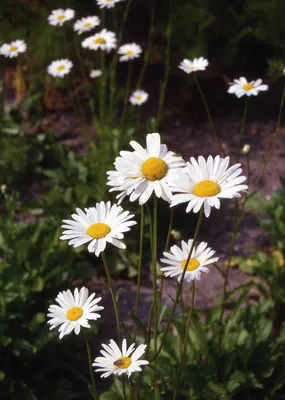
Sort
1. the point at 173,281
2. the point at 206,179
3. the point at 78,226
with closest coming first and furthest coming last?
the point at 206,179
the point at 78,226
the point at 173,281

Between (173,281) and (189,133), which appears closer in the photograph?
(173,281)

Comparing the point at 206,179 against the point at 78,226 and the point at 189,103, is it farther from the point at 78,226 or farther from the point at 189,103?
the point at 189,103

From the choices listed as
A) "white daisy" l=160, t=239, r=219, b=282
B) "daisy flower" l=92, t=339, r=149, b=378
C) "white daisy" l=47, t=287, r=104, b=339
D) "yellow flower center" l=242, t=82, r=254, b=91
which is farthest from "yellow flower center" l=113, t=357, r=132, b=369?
Result: "yellow flower center" l=242, t=82, r=254, b=91

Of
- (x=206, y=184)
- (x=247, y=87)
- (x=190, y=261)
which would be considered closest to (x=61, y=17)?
(x=247, y=87)

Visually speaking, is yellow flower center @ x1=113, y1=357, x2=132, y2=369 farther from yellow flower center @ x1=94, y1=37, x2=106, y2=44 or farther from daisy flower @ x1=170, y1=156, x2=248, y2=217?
Answer: yellow flower center @ x1=94, y1=37, x2=106, y2=44

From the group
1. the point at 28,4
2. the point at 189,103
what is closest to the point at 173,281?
the point at 189,103

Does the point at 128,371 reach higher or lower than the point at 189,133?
lower

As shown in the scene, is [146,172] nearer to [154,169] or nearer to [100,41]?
[154,169]
